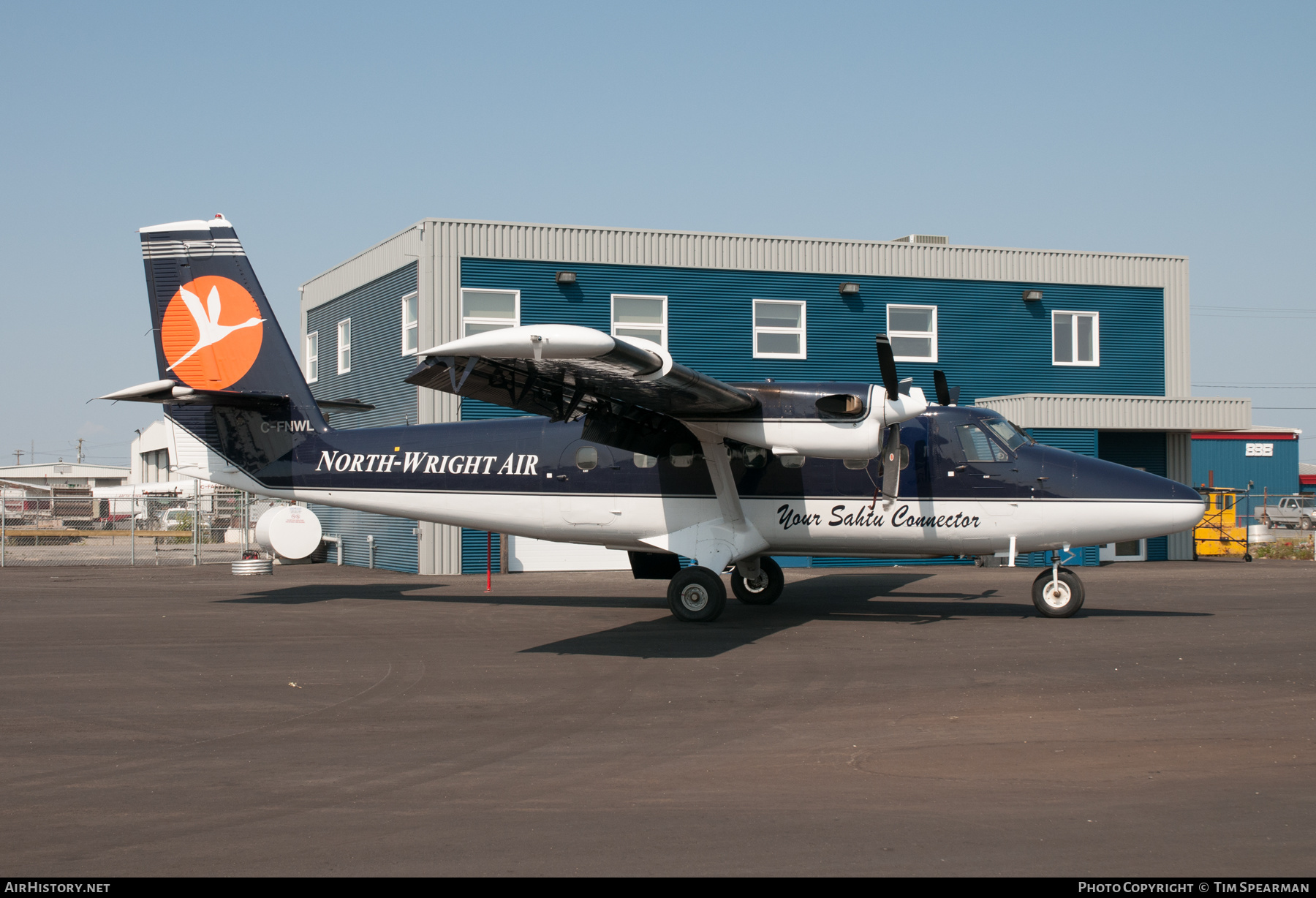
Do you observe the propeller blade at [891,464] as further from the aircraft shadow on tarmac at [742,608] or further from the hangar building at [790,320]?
the hangar building at [790,320]

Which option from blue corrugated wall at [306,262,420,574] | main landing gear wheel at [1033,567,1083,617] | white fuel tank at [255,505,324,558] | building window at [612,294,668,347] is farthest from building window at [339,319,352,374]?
main landing gear wheel at [1033,567,1083,617]

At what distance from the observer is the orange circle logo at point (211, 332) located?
15.8 m

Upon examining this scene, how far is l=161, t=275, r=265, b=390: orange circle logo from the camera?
15.8 m

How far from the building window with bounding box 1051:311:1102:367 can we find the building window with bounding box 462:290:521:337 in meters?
14.2

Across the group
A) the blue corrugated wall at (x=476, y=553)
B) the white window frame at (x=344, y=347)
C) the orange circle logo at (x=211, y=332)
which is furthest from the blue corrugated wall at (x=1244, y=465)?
the orange circle logo at (x=211, y=332)

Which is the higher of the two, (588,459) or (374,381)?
(374,381)

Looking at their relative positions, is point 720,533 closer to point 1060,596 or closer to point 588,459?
point 588,459

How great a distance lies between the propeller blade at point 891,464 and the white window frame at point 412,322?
12738 mm

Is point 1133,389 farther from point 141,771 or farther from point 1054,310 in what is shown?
point 141,771

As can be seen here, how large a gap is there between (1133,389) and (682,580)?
63.2 feet

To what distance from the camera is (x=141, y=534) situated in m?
43.9

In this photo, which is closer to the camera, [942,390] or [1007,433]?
[1007,433]

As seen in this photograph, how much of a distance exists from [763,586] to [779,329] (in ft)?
36.9

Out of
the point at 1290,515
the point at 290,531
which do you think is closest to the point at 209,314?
the point at 290,531
